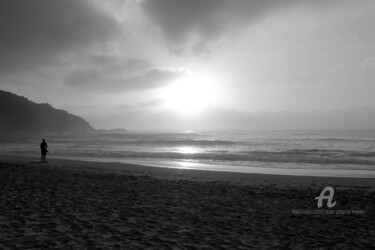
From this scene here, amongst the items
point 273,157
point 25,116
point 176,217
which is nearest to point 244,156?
point 273,157

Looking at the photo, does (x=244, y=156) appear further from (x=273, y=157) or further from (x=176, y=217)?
(x=176, y=217)

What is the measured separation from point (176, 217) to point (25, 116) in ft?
600

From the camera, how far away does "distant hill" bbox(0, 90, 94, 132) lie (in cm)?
15550

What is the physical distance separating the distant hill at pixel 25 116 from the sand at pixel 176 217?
539 ft

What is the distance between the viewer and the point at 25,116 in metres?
164

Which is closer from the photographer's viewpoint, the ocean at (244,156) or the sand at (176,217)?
the sand at (176,217)

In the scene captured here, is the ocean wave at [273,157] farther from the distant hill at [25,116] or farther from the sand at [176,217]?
the distant hill at [25,116]

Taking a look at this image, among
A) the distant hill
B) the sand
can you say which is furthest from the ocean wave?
the distant hill

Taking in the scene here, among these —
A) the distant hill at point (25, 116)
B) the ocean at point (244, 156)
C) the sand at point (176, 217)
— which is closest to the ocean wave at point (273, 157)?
the ocean at point (244, 156)

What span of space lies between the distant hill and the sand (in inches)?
6470

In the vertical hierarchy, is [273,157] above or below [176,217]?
below

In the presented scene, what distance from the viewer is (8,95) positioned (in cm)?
16775

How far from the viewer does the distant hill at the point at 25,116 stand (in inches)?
6122

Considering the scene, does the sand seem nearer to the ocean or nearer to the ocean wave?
the ocean
